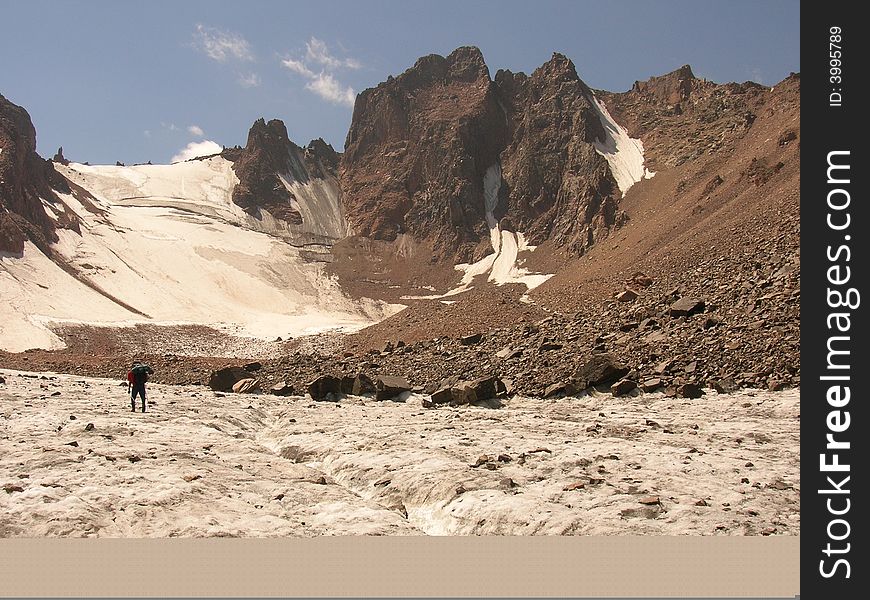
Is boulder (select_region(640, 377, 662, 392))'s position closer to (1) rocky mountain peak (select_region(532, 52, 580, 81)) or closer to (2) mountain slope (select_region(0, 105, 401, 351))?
(2) mountain slope (select_region(0, 105, 401, 351))

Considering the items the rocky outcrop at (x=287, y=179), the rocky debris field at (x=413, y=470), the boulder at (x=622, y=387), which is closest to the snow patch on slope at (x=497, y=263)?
the rocky outcrop at (x=287, y=179)

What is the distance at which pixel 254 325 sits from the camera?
53562 millimetres

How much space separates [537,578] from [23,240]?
6245cm

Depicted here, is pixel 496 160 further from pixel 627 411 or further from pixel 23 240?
pixel 627 411

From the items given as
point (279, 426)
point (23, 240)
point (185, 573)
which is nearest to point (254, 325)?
point (23, 240)

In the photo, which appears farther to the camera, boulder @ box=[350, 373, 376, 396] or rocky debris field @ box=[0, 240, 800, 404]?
boulder @ box=[350, 373, 376, 396]

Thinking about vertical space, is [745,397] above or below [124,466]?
above

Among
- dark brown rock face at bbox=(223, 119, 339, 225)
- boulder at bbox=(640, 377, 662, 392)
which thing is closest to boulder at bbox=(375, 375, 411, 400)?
boulder at bbox=(640, 377, 662, 392)

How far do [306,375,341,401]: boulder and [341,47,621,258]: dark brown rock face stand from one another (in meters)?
55.9

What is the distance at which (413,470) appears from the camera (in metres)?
9.37

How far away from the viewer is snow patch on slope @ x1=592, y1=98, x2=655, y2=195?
3012 inches

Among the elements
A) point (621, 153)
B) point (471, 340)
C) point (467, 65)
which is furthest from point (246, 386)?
point (467, 65)

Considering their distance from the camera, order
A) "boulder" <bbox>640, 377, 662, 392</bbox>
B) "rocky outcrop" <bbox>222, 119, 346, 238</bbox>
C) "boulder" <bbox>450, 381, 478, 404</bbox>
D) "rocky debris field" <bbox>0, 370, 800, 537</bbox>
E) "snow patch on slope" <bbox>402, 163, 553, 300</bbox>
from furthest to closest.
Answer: "rocky outcrop" <bbox>222, 119, 346, 238</bbox>
"snow patch on slope" <bbox>402, 163, 553, 300</bbox>
"boulder" <bbox>450, 381, 478, 404</bbox>
"boulder" <bbox>640, 377, 662, 392</bbox>
"rocky debris field" <bbox>0, 370, 800, 537</bbox>

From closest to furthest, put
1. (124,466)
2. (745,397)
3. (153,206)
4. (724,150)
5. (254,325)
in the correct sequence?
1. (124,466)
2. (745,397)
3. (254,325)
4. (724,150)
5. (153,206)
